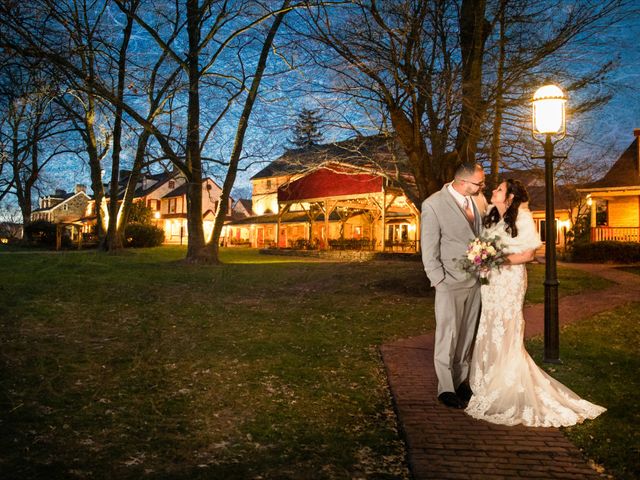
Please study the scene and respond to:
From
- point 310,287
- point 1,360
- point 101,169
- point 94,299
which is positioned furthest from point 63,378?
point 101,169

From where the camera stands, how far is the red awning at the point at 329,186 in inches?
1297

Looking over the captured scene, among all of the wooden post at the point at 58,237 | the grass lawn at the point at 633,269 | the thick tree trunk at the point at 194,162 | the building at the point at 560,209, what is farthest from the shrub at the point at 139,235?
the grass lawn at the point at 633,269

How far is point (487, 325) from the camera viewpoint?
4805 mm

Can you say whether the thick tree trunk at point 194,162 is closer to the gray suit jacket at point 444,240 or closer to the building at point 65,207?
the gray suit jacket at point 444,240

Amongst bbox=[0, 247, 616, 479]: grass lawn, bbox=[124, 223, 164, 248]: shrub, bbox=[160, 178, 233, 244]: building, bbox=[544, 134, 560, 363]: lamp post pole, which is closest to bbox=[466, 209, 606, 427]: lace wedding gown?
bbox=[0, 247, 616, 479]: grass lawn

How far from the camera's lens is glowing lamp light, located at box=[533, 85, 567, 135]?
660cm

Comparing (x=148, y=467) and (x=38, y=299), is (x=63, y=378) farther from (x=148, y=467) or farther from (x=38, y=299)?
(x=38, y=299)

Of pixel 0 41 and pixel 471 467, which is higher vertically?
pixel 0 41

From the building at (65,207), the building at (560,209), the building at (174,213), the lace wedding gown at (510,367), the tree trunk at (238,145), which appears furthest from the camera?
the building at (65,207)

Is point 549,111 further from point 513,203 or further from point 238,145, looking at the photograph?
point 238,145

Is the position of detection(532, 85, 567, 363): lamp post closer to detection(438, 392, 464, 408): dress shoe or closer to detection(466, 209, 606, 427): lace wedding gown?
detection(466, 209, 606, 427): lace wedding gown

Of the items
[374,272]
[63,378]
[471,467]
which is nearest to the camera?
[471,467]

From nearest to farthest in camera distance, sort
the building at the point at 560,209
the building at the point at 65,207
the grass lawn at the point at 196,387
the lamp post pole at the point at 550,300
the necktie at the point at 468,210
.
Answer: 1. the grass lawn at the point at 196,387
2. the necktie at the point at 468,210
3. the lamp post pole at the point at 550,300
4. the building at the point at 560,209
5. the building at the point at 65,207

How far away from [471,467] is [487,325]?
5.37 feet
